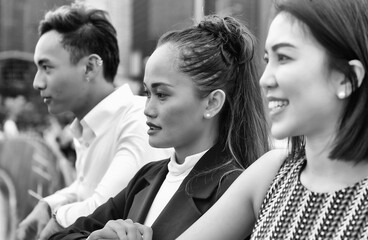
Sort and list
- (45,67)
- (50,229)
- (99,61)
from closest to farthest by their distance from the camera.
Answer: (50,229)
(45,67)
(99,61)

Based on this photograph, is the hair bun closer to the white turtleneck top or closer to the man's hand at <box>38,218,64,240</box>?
the white turtleneck top

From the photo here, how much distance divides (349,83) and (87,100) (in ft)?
7.38

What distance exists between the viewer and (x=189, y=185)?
233 centimetres

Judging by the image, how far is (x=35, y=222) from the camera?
3.45m

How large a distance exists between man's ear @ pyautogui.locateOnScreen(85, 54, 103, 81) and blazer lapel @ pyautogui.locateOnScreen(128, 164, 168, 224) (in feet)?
4.46

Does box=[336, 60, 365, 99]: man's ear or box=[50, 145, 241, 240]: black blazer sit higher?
box=[336, 60, 365, 99]: man's ear

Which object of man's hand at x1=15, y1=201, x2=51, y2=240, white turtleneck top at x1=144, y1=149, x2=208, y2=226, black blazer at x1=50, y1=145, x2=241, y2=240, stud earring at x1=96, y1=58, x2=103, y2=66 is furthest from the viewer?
stud earring at x1=96, y1=58, x2=103, y2=66

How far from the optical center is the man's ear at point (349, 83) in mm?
1646

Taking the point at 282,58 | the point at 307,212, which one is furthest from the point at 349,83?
the point at 307,212

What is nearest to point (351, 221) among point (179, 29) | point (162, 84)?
point (162, 84)

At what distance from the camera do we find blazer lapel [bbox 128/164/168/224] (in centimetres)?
238

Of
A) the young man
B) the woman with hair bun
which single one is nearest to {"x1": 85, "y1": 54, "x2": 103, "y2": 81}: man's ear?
the young man

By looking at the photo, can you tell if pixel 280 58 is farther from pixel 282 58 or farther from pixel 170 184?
pixel 170 184

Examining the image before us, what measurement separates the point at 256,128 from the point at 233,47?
28cm
